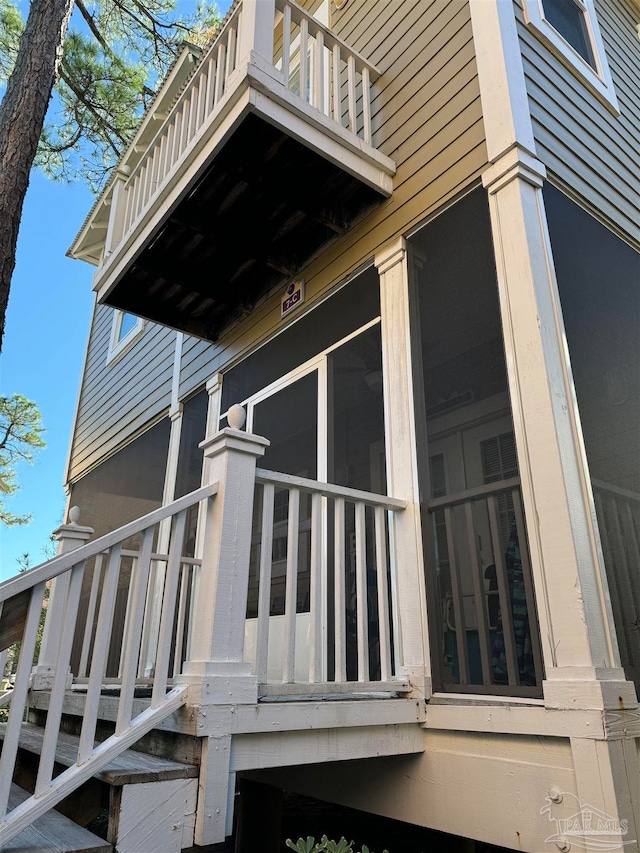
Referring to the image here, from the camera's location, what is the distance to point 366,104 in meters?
3.66

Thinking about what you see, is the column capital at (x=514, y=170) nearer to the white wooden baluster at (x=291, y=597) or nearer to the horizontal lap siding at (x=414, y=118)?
the horizontal lap siding at (x=414, y=118)

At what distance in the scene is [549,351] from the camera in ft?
7.45

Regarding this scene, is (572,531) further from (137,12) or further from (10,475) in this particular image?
(10,475)

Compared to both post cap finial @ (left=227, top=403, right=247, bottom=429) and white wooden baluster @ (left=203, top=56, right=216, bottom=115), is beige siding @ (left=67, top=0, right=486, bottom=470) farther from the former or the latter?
post cap finial @ (left=227, top=403, right=247, bottom=429)

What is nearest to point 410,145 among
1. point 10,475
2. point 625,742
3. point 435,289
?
point 435,289

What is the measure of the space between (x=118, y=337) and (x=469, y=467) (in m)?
5.99

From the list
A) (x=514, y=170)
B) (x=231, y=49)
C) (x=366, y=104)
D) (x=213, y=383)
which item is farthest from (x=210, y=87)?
(x=213, y=383)

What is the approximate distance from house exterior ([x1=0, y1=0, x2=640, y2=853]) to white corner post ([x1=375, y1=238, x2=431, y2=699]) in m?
0.01

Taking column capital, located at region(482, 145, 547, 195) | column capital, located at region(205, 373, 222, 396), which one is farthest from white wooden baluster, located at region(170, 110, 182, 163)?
column capital, located at region(482, 145, 547, 195)

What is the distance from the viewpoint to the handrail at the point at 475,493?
2289 millimetres

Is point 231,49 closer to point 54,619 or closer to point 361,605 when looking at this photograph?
point 361,605

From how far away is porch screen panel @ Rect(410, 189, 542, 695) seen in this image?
2213 mm

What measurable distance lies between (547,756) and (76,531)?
9.48ft

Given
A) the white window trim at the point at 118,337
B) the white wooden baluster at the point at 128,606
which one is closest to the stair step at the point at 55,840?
the white wooden baluster at the point at 128,606
